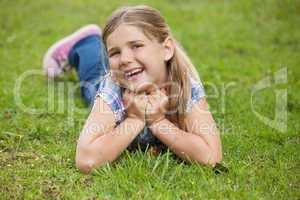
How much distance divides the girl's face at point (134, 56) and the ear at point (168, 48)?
101 mm

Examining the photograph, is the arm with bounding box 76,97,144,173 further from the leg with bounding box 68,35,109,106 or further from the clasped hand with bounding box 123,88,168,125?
the leg with bounding box 68,35,109,106

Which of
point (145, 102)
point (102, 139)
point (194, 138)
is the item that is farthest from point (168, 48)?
point (102, 139)

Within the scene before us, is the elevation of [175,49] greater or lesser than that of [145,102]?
greater

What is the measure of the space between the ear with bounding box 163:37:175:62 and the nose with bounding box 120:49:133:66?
291mm

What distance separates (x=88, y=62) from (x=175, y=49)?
144 centimetres

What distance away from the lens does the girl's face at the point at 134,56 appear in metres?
2.96

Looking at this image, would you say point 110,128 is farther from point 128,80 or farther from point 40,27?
point 40,27

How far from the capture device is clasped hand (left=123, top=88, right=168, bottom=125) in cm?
290

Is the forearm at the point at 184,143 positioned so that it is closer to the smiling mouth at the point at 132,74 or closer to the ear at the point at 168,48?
the smiling mouth at the point at 132,74

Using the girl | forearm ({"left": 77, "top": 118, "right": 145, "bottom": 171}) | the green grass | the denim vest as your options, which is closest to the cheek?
the girl

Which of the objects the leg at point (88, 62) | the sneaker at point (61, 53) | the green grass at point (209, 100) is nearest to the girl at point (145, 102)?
the green grass at point (209, 100)

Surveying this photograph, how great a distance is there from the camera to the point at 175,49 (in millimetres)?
3197

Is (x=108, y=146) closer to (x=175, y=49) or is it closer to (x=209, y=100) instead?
(x=175, y=49)

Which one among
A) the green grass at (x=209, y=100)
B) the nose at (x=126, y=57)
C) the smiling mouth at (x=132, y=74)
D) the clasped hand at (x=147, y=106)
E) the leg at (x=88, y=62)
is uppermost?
the nose at (x=126, y=57)
